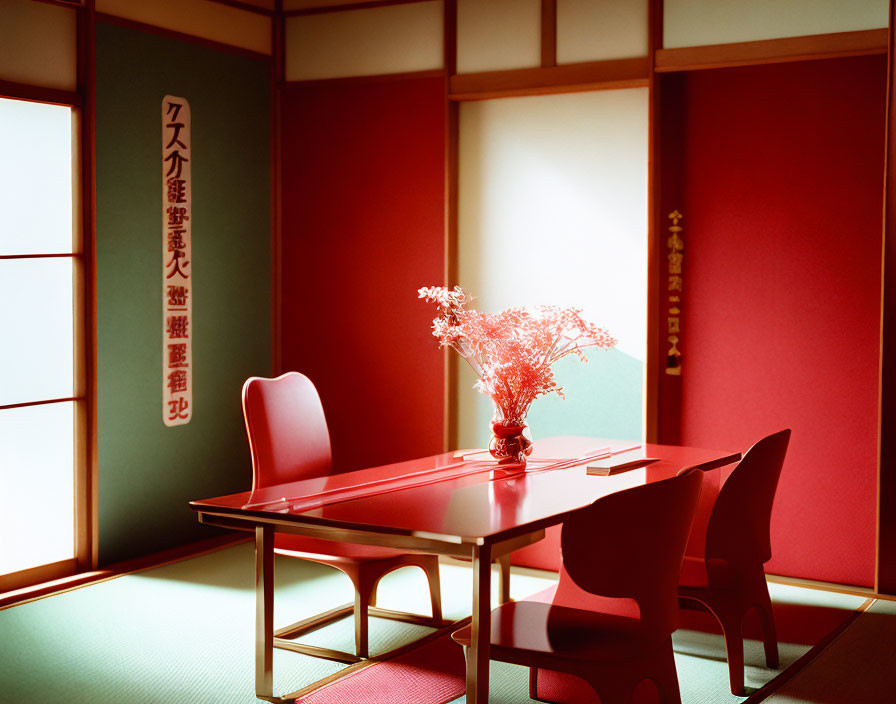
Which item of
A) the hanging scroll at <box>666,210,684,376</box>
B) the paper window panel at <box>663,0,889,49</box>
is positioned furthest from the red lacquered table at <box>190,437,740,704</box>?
the paper window panel at <box>663,0,889,49</box>

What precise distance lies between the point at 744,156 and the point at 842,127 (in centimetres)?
39

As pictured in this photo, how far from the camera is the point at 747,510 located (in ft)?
10.2

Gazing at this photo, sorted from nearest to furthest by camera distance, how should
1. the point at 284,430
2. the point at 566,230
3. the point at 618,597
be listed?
the point at 618,597, the point at 284,430, the point at 566,230

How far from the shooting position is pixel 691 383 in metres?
4.57

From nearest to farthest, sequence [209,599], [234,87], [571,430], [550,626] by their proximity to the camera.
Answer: [550,626] → [209,599] → [571,430] → [234,87]

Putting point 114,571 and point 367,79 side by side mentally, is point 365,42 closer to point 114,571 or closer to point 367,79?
point 367,79

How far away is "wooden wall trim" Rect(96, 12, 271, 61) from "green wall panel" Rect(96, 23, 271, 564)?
2 cm

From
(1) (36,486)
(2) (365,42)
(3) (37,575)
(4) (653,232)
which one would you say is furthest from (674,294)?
(3) (37,575)

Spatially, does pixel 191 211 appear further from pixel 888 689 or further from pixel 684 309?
pixel 888 689

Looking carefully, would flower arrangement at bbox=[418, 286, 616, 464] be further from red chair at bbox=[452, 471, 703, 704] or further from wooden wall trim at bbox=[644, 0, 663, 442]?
wooden wall trim at bbox=[644, 0, 663, 442]

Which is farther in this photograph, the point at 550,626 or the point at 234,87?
the point at 234,87

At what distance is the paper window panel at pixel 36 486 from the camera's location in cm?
420

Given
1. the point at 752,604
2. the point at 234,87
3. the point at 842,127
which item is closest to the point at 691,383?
the point at 842,127

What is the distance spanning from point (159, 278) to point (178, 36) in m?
1.07
